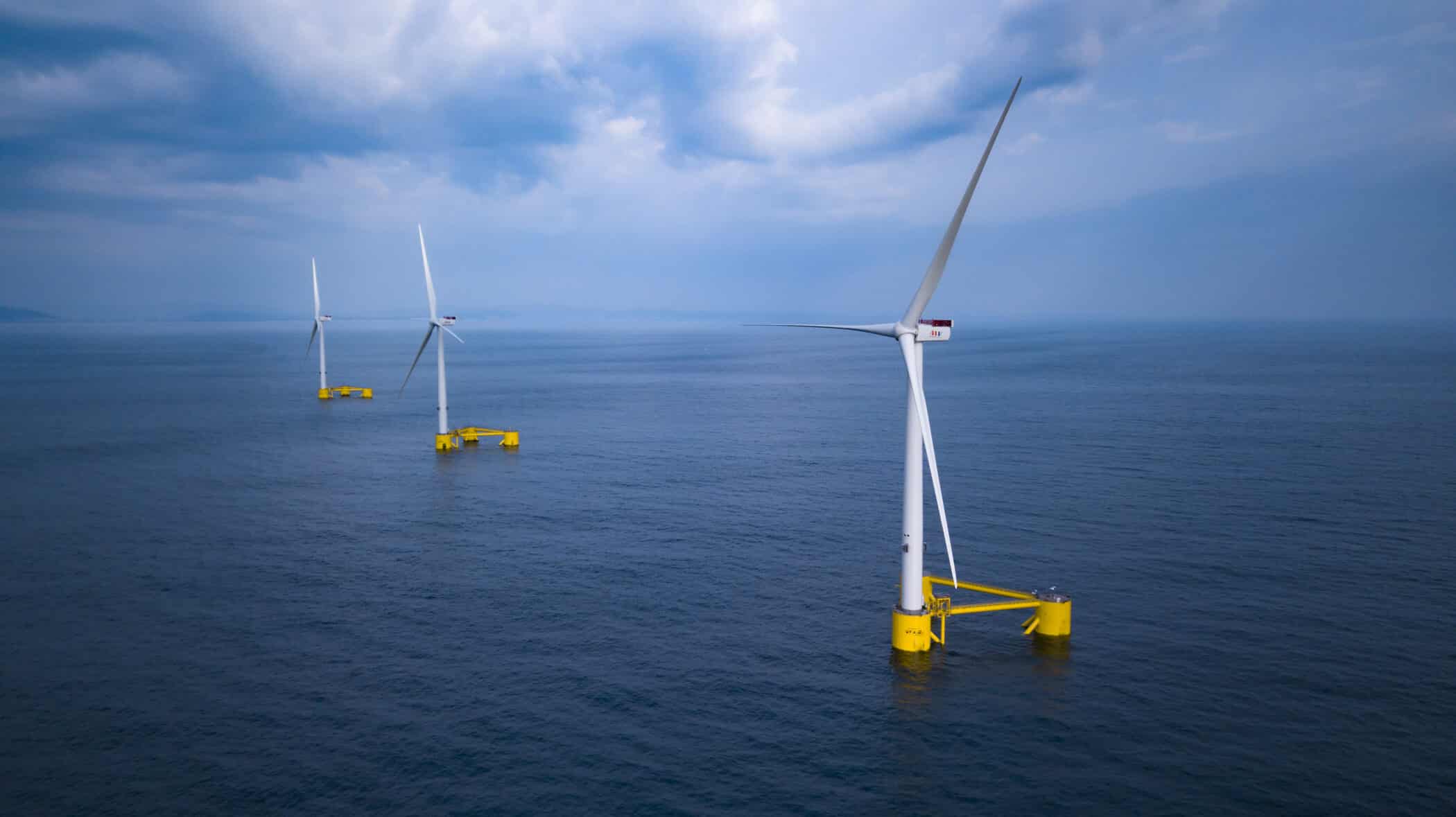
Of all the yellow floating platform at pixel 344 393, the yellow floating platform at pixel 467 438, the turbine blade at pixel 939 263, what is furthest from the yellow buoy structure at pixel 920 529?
the yellow floating platform at pixel 344 393

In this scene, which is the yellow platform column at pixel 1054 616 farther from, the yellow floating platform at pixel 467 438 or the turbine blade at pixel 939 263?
the yellow floating platform at pixel 467 438

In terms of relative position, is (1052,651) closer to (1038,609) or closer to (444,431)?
(1038,609)

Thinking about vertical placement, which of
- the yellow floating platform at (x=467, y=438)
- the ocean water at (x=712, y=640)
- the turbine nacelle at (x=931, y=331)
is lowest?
the ocean water at (x=712, y=640)

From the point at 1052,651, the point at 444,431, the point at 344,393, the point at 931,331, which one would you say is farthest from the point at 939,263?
the point at 344,393

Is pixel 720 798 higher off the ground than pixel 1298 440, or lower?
lower

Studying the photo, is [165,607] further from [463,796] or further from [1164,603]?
[1164,603]

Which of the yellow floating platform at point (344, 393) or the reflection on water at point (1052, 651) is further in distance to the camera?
the yellow floating platform at point (344, 393)

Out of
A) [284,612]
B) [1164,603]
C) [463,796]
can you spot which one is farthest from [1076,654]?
[284,612]
